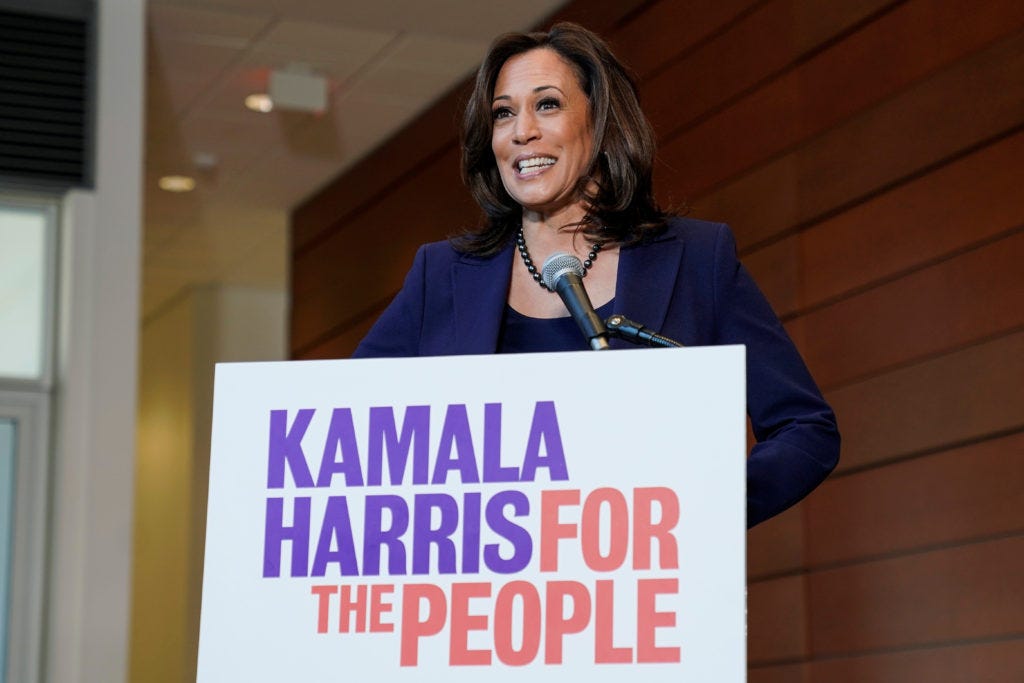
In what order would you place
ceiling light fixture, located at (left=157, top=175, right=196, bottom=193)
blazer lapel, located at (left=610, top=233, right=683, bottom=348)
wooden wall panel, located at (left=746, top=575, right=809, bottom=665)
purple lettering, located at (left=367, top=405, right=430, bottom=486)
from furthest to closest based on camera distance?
ceiling light fixture, located at (left=157, top=175, right=196, bottom=193) < wooden wall panel, located at (left=746, top=575, right=809, bottom=665) < blazer lapel, located at (left=610, top=233, right=683, bottom=348) < purple lettering, located at (left=367, top=405, right=430, bottom=486)

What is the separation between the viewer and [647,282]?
1.91 meters

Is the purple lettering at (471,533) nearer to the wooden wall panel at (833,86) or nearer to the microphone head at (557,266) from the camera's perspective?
the microphone head at (557,266)

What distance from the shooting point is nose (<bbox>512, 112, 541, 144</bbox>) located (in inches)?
76.9

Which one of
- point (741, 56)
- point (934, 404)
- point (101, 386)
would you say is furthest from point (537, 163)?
point (101, 386)

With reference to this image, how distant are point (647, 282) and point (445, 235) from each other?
15.6 ft

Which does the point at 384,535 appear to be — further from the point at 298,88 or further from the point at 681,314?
the point at 298,88

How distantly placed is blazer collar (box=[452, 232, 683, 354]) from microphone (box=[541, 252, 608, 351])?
13 cm

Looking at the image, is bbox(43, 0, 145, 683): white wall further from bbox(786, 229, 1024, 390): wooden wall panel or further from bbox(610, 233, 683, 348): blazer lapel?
bbox(610, 233, 683, 348): blazer lapel

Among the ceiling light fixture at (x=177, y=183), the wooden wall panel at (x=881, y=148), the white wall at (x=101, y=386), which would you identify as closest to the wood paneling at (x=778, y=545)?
the wooden wall panel at (x=881, y=148)

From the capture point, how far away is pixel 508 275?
6.52 ft

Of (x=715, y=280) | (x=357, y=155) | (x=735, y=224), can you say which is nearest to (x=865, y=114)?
(x=735, y=224)

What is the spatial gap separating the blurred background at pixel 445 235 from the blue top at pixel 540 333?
59.6 inches

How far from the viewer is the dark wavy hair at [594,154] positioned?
6.54 ft

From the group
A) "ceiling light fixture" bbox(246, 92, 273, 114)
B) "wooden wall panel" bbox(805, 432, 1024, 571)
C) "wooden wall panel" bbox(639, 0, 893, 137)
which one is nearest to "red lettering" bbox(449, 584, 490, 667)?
"wooden wall panel" bbox(805, 432, 1024, 571)
